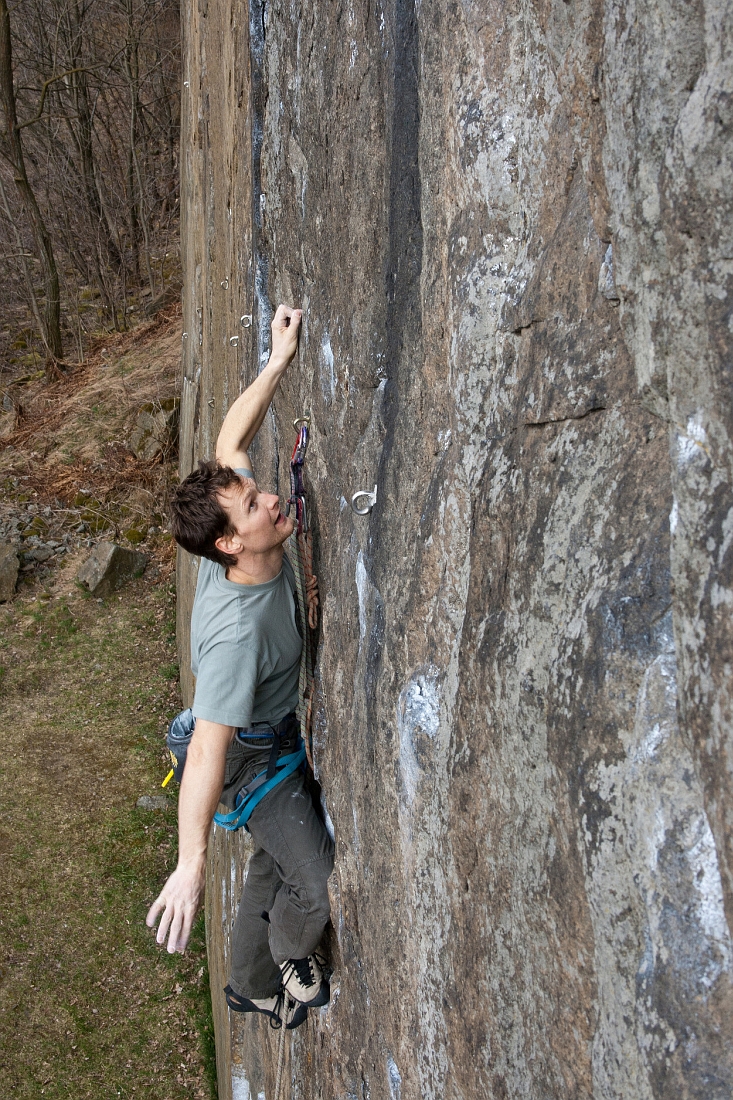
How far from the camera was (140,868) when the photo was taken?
7.20 metres

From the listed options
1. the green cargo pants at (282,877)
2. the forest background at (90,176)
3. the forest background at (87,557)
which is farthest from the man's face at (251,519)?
the forest background at (90,176)

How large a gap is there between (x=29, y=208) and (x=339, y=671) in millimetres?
14043

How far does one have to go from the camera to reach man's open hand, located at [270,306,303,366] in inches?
125

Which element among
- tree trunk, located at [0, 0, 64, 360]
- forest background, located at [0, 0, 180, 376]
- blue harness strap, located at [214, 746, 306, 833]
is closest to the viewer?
blue harness strap, located at [214, 746, 306, 833]

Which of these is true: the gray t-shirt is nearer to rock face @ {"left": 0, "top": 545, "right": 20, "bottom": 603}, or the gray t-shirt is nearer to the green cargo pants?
the green cargo pants

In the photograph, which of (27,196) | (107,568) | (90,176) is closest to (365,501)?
(107,568)

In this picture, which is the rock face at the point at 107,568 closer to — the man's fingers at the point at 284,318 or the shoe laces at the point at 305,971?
the man's fingers at the point at 284,318

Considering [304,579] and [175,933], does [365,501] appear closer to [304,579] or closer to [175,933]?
[304,579]

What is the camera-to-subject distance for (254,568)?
308cm

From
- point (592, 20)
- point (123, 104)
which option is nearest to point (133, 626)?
point (592, 20)

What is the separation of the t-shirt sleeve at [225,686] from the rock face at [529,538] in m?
0.31

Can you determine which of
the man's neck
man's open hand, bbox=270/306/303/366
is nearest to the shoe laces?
the man's neck

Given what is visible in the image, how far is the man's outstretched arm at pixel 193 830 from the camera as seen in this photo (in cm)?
256

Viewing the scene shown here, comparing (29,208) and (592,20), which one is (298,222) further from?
(29,208)
